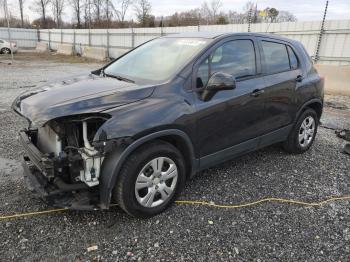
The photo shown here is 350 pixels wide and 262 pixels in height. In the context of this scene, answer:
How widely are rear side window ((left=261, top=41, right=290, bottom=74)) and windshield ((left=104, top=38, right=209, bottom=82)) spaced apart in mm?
1043

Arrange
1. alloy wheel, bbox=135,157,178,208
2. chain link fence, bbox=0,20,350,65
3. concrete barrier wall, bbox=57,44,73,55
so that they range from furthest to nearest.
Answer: concrete barrier wall, bbox=57,44,73,55, chain link fence, bbox=0,20,350,65, alloy wheel, bbox=135,157,178,208

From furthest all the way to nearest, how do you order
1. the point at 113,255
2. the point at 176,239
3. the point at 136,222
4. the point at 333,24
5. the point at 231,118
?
the point at 333,24 → the point at 231,118 → the point at 136,222 → the point at 176,239 → the point at 113,255

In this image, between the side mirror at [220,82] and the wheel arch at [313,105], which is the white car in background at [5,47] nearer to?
the wheel arch at [313,105]

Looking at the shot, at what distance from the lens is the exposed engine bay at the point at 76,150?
2.82m

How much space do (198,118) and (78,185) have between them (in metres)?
1.39

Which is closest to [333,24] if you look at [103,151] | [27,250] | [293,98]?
[293,98]

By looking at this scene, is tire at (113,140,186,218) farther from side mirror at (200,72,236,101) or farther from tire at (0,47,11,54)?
tire at (0,47,11,54)

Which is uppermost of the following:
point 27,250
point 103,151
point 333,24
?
point 333,24

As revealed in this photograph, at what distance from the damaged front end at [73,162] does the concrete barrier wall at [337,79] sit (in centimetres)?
978

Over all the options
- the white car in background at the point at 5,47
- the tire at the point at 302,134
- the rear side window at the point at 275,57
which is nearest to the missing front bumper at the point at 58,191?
the rear side window at the point at 275,57

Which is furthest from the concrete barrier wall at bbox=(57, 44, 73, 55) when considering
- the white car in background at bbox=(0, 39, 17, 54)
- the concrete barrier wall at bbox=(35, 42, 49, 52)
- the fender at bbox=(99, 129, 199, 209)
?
the fender at bbox=(99, 129, 199, 209)

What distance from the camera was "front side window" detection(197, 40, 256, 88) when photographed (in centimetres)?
354

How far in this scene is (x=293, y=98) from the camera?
463cm

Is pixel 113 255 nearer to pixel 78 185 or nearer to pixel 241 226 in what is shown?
pixel 78 185
